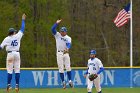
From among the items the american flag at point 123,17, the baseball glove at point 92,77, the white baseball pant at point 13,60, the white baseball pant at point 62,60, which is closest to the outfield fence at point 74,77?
the american flag at point 123,17

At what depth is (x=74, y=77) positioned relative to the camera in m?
29.1

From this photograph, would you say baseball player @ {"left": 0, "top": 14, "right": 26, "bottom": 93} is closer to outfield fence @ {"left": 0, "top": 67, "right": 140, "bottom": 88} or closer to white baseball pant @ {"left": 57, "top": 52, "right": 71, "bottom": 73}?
white baseball pant @ {"left": 57, "top": 52, "right": 71, "bottom": 73}

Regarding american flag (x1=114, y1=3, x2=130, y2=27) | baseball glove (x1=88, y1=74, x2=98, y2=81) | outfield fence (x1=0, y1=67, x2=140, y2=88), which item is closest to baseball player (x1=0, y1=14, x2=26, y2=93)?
baseball glove (x1=88, y1=74, x2=98, y2=81)

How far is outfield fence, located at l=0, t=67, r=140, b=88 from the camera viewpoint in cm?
2839

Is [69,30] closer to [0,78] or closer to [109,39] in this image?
[109,39]

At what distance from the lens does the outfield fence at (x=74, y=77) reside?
2839 centimetres

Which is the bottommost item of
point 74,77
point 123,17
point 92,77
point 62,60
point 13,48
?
point 74,77

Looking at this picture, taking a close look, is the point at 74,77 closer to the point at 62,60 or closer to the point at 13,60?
the point at 62,60

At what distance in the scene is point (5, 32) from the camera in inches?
1790

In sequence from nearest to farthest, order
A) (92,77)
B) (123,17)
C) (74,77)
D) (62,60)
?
(92,77) < (62,60) < (74,77) < (123,17)

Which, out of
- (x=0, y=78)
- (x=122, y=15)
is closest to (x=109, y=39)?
(x=122, y=15)

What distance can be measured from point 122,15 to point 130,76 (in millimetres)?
3337

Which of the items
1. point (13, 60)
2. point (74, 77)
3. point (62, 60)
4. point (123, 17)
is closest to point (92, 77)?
point (62, 60)

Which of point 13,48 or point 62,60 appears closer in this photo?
point 13,48
